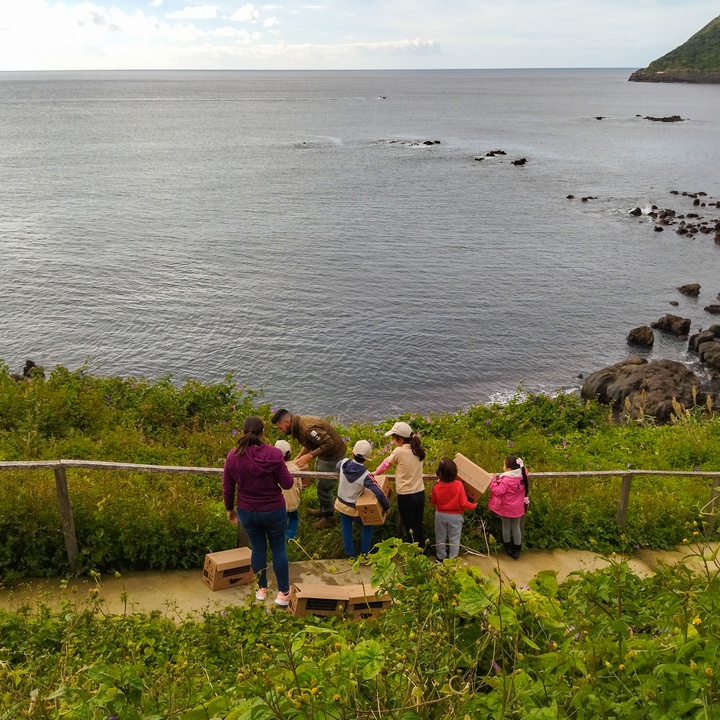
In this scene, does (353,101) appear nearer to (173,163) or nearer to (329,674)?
(173,163)

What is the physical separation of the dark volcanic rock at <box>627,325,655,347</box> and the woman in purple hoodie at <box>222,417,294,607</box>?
98.0 ft

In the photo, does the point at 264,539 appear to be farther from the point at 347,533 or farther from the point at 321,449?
the point at 321,449

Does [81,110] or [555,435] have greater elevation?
[81,110]

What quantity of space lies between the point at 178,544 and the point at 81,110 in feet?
567

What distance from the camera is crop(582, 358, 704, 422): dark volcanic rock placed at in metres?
26.2

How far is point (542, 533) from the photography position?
9844 millimetres

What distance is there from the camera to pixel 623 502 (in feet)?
32.7

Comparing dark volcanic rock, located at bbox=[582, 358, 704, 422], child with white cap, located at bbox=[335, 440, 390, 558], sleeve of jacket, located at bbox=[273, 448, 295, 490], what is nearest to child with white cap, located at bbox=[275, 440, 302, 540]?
child with white cap, located at bbox=[335, 440, 390, 558]

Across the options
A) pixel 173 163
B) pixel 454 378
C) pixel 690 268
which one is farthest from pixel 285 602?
pixel 173 163

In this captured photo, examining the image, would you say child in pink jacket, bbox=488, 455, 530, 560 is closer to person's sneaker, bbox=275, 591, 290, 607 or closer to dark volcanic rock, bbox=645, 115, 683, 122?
person's sneaker, bbox=275, 591, 290, 607

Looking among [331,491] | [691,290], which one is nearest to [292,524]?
[331,491]

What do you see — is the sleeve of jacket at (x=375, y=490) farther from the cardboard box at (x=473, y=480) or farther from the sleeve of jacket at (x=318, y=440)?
the cardboard box at (x=473, y=480)

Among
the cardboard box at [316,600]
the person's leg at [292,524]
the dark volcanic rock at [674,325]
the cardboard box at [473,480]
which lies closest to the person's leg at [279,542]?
the cardboard box at [316,600]

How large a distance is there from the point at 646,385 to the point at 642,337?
715 cm
